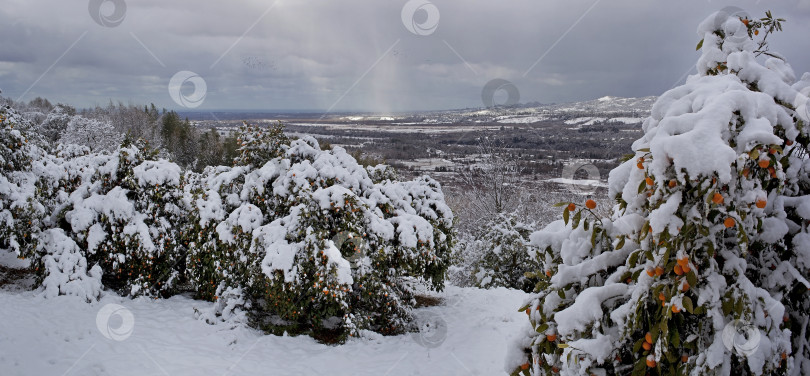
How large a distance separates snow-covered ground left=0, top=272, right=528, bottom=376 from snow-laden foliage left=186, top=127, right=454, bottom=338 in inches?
24.3

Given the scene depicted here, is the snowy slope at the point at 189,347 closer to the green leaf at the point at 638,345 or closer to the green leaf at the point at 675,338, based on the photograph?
the green leaf at the point at 638,345

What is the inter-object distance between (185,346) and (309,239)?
2886mm

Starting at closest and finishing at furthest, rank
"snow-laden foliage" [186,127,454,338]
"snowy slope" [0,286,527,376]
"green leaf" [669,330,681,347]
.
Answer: "green leaf" [669,330,681,347] → "snowy slope" [0,286,527,376] → "snow-laden foliage" [186,127,454,338]

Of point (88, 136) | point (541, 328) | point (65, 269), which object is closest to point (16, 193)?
point (65, 269)

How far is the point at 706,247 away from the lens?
2293 millimetres

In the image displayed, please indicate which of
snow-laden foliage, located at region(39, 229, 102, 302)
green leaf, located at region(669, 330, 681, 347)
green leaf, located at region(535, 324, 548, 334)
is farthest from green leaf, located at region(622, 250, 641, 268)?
snow-laden foliage, located at region(39, 229, 102, 302)

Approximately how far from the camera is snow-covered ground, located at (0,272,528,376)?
681cm

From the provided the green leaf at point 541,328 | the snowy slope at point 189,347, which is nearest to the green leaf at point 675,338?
the green leaf at point 541,328

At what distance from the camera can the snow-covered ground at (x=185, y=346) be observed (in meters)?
6.81

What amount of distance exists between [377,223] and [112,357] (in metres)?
4.87

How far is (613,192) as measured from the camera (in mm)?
2943

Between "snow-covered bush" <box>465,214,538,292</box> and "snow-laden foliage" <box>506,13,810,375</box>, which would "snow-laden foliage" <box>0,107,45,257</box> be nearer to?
"snow-laden foliage" <box>506,13,810,375</box>

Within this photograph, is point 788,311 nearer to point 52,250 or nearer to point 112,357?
point 112,357

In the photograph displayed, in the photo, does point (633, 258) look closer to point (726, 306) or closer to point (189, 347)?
point (726, 306)
